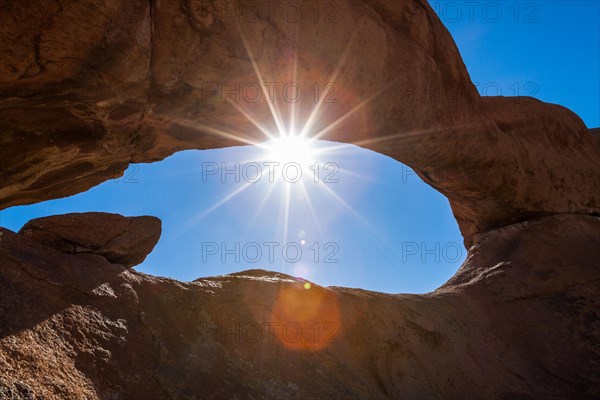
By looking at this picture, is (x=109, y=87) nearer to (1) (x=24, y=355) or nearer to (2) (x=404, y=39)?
(1) (x=24, y=355)

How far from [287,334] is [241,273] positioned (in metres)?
1.46

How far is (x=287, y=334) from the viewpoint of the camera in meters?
4.75

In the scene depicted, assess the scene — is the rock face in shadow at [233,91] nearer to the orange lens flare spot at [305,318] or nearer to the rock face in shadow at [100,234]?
the rock face in shadow at [100,234]

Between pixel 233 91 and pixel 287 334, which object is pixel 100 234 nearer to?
pixel 233 91

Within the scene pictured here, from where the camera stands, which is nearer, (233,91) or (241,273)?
(233,91)

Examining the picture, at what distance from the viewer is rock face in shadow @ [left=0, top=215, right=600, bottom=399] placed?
10.8 feet

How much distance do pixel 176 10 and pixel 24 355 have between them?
3283mm

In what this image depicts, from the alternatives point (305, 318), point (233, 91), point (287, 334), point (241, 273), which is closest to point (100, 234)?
point (241, 273)

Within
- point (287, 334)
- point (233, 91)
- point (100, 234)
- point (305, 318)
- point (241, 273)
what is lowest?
point (287, 334)

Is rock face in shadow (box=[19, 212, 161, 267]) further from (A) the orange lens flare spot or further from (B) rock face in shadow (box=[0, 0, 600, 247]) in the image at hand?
(A) the orange lens flare spot

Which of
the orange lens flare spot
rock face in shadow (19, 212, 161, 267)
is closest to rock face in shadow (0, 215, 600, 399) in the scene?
the orange lens flare spot

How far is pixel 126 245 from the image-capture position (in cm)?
524

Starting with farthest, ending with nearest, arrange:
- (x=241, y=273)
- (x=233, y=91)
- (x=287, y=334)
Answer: (x=241, y=273)
(x=233, y=91)
(x=287, y=334)

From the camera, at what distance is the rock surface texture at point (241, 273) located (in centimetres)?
349
